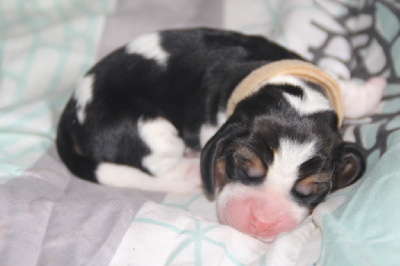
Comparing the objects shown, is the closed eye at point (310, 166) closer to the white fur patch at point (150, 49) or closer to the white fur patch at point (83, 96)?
the white fur patch at point (150, 49)

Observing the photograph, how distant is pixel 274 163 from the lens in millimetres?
2420

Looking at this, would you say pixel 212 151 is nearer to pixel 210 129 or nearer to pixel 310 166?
pixel 310 166

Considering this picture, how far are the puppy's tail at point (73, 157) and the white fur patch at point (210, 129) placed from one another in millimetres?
688

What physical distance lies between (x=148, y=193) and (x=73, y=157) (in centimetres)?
51

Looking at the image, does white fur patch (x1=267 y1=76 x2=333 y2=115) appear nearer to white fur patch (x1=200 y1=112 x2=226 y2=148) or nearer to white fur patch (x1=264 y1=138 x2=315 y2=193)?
white fur patch (x1=264 y1=138 x2=315 y2=193)

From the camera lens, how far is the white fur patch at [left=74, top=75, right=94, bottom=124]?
309 cm

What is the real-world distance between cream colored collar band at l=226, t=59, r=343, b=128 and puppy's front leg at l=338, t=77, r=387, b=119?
44 centimetres

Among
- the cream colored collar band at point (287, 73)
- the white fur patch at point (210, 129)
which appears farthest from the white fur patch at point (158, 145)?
the cream colored collar band at point (287, 73)

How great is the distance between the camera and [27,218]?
252 cm

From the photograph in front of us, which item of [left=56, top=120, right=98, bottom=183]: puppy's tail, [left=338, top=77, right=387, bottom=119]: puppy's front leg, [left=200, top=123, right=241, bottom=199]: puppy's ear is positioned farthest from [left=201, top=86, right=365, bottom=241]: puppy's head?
[left=56, top=120, right=98, bottom=183]: puppy's tail

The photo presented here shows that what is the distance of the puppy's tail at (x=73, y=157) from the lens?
3.02 meters

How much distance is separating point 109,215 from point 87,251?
23cm

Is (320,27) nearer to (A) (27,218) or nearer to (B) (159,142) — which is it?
(B) (159,142)

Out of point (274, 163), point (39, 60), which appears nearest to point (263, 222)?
point (274, 163)
